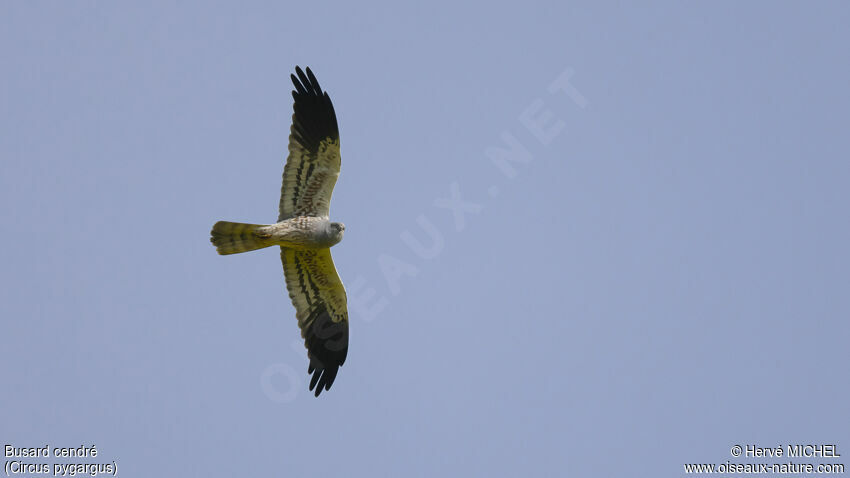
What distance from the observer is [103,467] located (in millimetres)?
14484

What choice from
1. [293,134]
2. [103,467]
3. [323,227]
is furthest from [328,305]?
[103,467]

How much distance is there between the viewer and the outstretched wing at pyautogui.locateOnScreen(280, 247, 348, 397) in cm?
1378

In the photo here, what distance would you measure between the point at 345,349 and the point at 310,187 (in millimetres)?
2673

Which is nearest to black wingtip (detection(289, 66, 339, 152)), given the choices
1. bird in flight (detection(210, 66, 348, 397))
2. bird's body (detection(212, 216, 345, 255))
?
bird in flight (detection(210, 66, 348, 397))

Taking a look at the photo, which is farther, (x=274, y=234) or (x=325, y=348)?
(x=325, y=348)

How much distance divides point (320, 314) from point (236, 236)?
1.94 m

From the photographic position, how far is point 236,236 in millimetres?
12852

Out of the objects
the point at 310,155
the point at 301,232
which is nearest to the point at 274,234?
the point at 301,232

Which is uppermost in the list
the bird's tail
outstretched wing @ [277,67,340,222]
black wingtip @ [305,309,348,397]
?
outstretched wing @ [277,67,340,222]

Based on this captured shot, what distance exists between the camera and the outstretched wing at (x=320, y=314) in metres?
13.8

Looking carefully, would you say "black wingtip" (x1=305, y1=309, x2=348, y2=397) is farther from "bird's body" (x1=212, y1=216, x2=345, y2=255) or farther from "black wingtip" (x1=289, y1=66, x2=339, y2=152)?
"black wingtip" (x1=289, y1=66, x2=339, y2=152)

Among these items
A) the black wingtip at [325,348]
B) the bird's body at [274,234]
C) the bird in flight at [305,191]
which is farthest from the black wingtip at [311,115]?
the black wingtip at [325,348]

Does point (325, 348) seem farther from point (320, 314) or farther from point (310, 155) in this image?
point (310, 155)

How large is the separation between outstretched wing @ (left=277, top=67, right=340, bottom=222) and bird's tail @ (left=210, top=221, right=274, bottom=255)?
36cm
